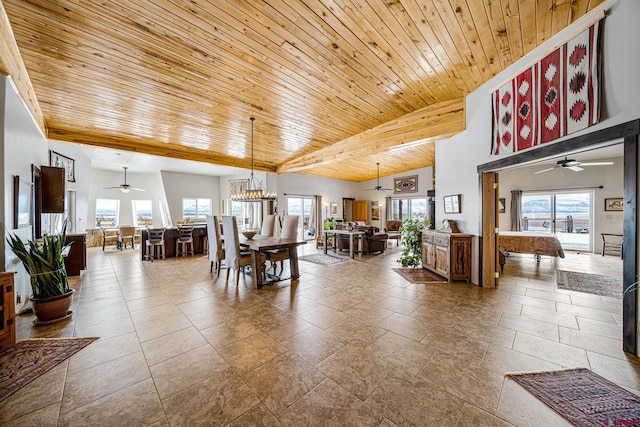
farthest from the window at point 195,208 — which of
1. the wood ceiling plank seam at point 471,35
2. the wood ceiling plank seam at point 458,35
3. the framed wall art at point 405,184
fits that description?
the wood ceiling plank seam at point 471,35

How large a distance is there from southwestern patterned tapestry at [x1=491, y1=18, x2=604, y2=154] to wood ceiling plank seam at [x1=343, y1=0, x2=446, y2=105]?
3.89 ft

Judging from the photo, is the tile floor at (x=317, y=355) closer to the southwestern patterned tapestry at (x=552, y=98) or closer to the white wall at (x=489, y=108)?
the white wall at (x=489, y=108)

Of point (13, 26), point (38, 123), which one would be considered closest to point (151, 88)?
point (13, 26)

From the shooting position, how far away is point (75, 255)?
480cm

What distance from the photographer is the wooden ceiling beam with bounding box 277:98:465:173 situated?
14.5ft

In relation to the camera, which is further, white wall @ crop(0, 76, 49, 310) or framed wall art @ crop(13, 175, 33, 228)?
framed wall art @ crop(13, 175, 33, 228)

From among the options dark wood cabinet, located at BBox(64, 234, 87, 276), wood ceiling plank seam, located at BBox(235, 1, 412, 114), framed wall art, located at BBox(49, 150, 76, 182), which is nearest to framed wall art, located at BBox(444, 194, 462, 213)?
wood ceiling plank seam, located at BBox(235, 1, 412, 114)

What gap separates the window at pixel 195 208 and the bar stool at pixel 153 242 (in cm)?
319

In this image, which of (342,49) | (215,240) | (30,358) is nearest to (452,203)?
(342,49)

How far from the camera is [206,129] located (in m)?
5.13

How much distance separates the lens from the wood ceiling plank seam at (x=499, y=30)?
2.34 meters

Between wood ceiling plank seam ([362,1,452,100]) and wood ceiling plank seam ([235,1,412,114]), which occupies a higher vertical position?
wood ceiling plank seam ([362,1,452,100])

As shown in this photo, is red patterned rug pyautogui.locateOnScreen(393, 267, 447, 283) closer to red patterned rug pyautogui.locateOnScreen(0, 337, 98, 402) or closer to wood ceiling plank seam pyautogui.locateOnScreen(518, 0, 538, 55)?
wood ceiling plank seam pyautogui.locateOnScreen(518, 0, 538, 55)

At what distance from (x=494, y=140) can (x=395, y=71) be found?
1848mm
